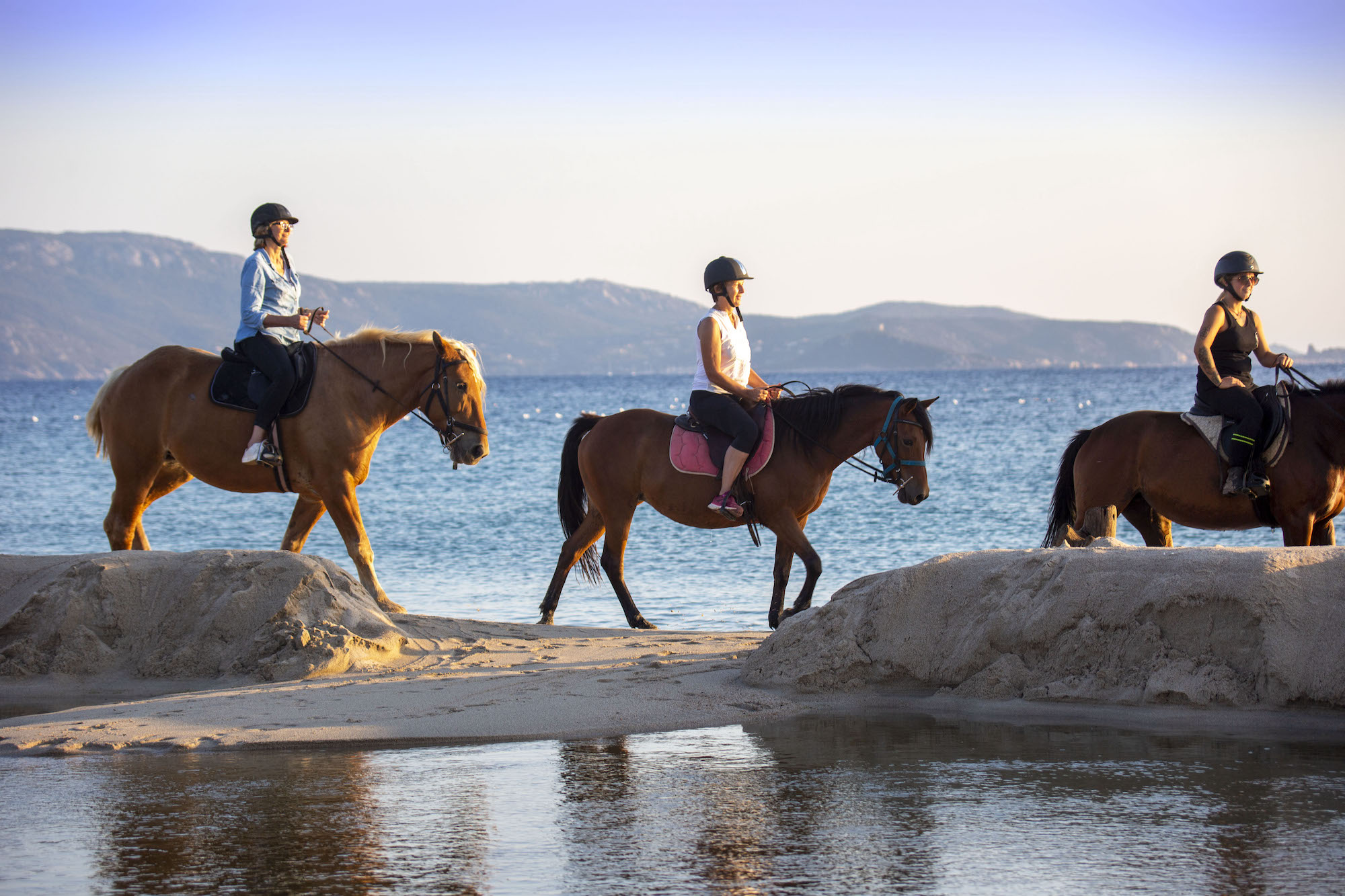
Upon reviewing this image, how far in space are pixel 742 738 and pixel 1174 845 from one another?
2.35m

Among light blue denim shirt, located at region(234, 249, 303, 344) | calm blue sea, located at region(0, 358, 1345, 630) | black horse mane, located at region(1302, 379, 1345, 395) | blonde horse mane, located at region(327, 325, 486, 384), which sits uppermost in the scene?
light blue denim shirt, located at region(234, 249, 303, 344)

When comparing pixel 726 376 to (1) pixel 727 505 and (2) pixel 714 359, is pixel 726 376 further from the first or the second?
(1) pixel 727 505

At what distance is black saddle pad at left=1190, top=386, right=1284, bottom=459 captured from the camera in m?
9.34

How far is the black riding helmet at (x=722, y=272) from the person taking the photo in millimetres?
9703

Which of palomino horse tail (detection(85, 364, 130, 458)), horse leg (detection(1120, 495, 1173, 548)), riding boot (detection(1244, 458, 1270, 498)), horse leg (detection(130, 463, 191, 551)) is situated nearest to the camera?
riding boot (detection(1244, 458, 1270, 498))

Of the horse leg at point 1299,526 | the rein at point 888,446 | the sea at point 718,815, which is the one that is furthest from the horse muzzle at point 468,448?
the horse leg at point 1299,526

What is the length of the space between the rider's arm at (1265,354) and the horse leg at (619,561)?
4934 millimetres

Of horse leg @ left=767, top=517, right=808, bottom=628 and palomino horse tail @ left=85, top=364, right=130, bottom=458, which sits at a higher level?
palomino horse tail @ left=85, top=364, right=130, bottom=458

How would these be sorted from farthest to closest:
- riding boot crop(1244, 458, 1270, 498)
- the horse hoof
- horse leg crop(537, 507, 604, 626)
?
horse leg crop(537, 507, 604, 626)
the horse hoof
riding boot crop(1244, 458, 1270, 498)

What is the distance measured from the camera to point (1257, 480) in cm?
930

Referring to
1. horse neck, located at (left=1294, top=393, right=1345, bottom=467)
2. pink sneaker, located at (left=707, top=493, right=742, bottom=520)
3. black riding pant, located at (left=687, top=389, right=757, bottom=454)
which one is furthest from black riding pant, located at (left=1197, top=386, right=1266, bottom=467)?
pink sneaker, located at (left=707, top=493, right=742, bottom=520)

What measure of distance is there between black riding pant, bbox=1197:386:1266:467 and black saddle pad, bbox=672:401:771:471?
333 cm

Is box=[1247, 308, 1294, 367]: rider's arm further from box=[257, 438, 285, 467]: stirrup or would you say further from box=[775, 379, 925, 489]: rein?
box=[257, 438, 285, 467]: stirrup

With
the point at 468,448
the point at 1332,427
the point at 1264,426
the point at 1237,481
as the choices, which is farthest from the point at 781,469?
the point at 1332,427
